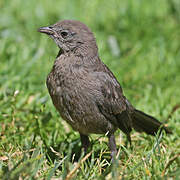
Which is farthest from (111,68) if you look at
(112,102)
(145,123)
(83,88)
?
(83,88)

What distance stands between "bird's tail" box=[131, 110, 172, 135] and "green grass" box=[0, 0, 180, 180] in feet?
0.40

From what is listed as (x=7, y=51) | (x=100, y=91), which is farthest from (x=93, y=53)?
(x=7, y=51)

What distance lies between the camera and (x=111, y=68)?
7.53 m

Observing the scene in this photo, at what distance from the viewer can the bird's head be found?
202 inches

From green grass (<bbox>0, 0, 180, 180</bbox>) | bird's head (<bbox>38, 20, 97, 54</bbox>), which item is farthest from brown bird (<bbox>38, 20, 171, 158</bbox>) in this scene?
green grass (<bbox>0, 0, 180, 180</bbox>)

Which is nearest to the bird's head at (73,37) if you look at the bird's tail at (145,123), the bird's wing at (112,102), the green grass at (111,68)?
the bird's wing at (112,102)

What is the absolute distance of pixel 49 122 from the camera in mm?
5785

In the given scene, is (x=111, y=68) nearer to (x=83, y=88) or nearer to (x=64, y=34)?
(x=64, y=34)

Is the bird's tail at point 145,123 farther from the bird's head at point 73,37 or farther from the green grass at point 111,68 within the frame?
the bird's head at point 73,37

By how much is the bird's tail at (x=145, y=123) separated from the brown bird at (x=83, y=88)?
0.41m

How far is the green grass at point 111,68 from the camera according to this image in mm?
4359

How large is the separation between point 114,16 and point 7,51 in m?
2.64

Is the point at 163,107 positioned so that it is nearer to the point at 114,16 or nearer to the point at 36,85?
the point at 36,85

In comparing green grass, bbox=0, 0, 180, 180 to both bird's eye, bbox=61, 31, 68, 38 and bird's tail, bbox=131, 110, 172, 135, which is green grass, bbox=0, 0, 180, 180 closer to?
bird's tail, bbox=131, 110, 172, 135
